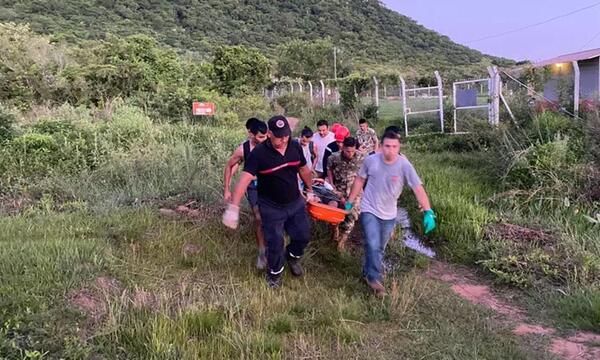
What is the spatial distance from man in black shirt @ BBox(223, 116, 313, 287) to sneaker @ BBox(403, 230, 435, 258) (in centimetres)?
222

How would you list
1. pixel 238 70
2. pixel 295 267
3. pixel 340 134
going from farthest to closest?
1. pixel 238 70
2. pixel 340 134
3. pixel 295 267

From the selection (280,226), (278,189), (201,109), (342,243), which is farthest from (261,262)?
(201,109)

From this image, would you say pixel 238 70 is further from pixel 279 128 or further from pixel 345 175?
pixel 279 128

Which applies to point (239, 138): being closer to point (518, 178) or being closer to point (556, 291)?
point (518, 178)

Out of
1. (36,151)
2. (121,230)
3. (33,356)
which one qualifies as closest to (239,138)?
Result: (36,151)

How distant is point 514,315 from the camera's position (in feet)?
17.5

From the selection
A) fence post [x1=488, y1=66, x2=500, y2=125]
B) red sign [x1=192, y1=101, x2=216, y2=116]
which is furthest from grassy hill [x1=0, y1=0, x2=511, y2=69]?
fence post [x1=488, y1=66, x2=500, y2=125]

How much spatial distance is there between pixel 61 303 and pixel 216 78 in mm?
26458

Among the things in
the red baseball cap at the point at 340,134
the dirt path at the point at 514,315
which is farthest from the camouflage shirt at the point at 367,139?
the dirt path at the point at 514,315

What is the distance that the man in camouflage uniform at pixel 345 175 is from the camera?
22.4ft

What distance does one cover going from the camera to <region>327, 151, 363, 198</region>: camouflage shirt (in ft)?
22.7

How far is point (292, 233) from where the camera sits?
18.5 ft

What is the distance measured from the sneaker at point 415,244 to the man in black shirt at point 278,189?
2.22m

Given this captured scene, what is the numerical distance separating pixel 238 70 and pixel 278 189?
83.7ft
